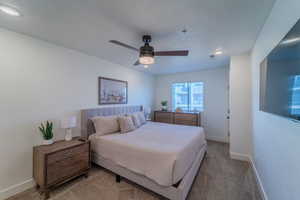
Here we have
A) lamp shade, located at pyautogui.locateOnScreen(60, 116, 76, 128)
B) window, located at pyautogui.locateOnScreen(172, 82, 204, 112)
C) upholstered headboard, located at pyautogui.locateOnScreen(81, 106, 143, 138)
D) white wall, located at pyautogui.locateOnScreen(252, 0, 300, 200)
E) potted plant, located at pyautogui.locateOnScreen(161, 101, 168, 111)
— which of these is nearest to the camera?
white wall, located at pyautogui.locateOnScreen(252, 0, 300, 200)

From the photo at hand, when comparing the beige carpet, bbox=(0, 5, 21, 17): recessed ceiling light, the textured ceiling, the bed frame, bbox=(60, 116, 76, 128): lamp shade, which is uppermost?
the textured ceiling

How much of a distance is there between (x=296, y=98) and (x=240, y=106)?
2584 millimetres

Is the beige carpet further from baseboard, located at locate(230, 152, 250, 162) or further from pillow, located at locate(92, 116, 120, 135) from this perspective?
pillow, located at locate(92, 116, 120, 135)

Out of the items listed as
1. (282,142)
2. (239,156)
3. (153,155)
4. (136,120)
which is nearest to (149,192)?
(153,155)

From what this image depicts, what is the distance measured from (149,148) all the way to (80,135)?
1857 mm

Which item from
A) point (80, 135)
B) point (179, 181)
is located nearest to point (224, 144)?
point (179, 181)

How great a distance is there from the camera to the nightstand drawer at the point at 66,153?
6.22 feet

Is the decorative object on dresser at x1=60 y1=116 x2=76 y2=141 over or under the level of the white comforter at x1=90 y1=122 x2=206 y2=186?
over

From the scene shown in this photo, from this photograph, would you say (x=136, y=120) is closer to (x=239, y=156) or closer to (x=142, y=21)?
(x=142, y=21)

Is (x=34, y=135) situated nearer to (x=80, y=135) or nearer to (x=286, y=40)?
(x=80, y=135)

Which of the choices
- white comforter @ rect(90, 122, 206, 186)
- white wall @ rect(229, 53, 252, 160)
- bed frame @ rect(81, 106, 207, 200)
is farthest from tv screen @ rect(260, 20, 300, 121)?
white wall @ rect(229, 53, 252, 160)

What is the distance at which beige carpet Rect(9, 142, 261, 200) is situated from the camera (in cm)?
188

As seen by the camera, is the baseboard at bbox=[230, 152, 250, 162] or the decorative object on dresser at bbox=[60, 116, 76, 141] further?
the baseboard at bbox=[230, 152, 250, 162]

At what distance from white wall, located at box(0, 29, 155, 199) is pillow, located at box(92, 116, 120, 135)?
0.47 m
